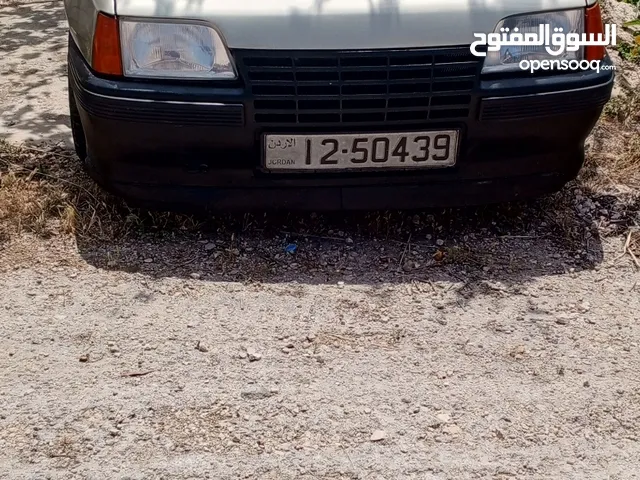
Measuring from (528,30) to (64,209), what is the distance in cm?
220

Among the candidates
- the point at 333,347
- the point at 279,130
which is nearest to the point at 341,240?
the point at 279,130

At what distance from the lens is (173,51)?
2.98 m

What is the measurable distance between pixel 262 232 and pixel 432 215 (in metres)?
0.81

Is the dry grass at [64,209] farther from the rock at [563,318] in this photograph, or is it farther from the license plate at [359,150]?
the rock at [563,318]

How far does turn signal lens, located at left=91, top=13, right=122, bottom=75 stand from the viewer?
9.66ft

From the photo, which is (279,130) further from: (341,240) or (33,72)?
(33,72)

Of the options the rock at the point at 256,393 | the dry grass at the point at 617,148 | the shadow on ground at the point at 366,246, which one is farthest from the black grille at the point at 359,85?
the dry grass at the point at 617,148

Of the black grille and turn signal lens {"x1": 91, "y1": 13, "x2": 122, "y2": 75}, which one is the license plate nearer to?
the black grille

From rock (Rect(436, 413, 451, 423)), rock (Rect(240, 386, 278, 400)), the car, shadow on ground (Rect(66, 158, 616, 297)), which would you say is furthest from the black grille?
rock (Rect(436, 413, 451, 423))

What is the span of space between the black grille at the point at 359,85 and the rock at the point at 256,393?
104cm

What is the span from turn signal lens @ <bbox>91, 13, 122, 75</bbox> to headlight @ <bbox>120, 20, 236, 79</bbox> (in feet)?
0.08

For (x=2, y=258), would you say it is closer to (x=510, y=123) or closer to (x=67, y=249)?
(x=67, y=249)

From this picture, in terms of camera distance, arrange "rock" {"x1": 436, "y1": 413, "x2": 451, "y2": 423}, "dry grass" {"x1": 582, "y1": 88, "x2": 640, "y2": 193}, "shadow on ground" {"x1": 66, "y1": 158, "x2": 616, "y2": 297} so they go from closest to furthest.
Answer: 1. "rock" {"x1": 436, "y1": 413, "x2": 451, "y2": 423}
2. "shadow on ground" {"x1": 66, "y1": 158, "x2": 616, "y2": 297}
3. "dry grass" {"x1": 582, "y1": 88, "x2": 640, "y2": 193}

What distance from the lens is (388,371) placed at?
2.69 metres
